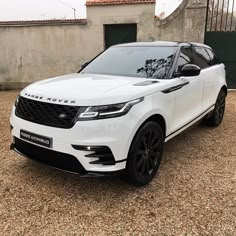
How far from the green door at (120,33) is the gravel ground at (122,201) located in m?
6.77

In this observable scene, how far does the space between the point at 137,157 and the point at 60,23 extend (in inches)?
328

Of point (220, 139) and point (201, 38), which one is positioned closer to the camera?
point (220, 139)

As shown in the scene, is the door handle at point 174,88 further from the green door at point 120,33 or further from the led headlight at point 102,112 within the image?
the green door at point 120,33

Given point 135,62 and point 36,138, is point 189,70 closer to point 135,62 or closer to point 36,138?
point 135,62

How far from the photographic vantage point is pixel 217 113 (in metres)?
5.23

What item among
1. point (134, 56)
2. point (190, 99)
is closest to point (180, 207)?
point (190, 99)

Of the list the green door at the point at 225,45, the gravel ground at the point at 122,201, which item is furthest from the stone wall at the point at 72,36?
the gravel ground at the point at 122,201

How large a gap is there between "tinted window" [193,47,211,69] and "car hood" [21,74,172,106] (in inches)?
61.1

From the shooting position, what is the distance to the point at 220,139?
184 inches

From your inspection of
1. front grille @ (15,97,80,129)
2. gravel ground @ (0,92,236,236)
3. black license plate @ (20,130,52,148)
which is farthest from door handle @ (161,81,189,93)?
black license plate @ (20,130,52,148)

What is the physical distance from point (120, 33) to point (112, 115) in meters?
7.83

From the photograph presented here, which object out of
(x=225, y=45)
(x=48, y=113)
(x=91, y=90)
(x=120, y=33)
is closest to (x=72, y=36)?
(x=120, y=33)

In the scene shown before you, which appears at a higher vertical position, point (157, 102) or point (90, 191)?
point (157, 102)

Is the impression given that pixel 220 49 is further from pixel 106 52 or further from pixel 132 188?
pixel 132 188
